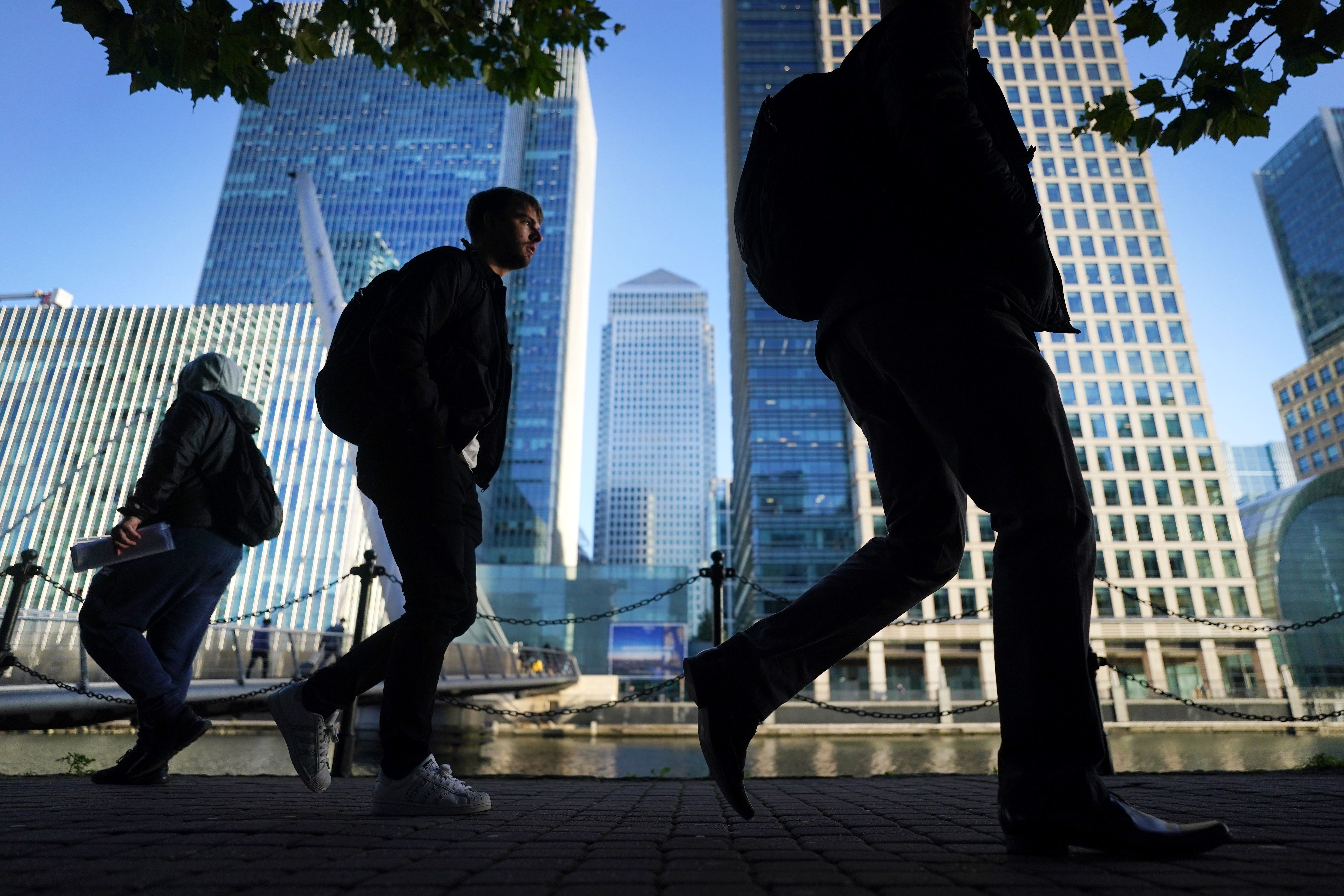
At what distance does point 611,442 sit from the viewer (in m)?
168

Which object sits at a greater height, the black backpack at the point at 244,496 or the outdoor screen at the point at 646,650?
the outdoor screen at the point at 646,650

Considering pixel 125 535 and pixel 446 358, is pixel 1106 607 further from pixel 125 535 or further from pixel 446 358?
pixel 125 535

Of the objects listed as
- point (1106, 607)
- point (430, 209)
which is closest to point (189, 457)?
point (1106, 607)

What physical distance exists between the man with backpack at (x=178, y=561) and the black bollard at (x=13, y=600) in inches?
105

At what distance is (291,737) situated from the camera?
242 centimetres

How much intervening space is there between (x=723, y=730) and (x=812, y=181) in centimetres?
126

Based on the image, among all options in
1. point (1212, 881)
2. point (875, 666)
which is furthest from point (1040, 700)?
point (875, 666)

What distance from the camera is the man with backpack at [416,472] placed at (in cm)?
215

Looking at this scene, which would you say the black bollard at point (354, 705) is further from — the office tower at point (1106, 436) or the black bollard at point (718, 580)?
the office tower at point (1106, 436)

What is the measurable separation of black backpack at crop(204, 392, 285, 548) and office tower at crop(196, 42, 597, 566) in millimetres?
73784

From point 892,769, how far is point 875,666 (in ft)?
105

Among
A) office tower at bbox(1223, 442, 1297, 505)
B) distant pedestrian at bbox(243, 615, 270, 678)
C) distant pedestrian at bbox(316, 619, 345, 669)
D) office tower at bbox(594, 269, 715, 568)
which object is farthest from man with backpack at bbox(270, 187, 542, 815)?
office tower at bbox(1223, 442, 1297, 505)

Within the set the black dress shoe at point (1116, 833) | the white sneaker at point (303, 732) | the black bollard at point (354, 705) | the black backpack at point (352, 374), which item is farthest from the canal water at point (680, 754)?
the black dress shoe at point (1116, 833)

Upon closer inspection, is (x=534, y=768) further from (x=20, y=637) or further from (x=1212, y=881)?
(x=1212, y=881)
